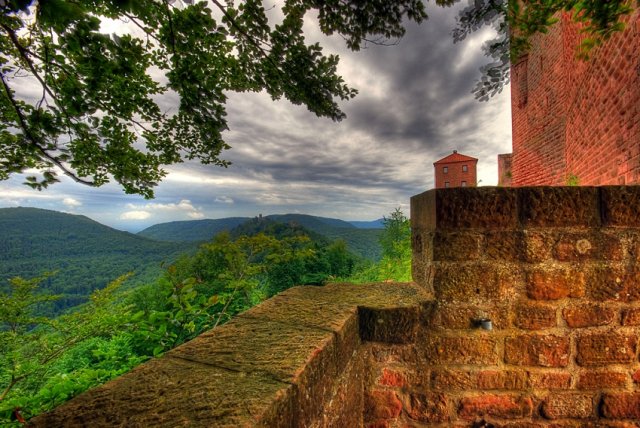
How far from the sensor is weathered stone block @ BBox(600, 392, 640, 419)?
56.1 inches

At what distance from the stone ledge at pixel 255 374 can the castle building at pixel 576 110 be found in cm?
343

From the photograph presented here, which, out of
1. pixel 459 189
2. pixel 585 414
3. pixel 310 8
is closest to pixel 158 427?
pixel 459 189

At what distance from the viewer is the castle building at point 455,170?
125ft

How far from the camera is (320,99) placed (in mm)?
3182

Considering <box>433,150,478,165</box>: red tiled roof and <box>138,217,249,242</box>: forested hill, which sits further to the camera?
<box>138,217,249,242</box>: forested hill

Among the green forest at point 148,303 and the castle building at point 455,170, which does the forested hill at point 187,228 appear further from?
the castle building at point 455,170

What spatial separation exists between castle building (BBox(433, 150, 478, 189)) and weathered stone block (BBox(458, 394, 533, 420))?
130ft

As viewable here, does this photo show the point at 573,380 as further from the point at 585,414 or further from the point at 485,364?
the point at 485,364

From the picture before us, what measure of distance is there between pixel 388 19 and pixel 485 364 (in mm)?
3130

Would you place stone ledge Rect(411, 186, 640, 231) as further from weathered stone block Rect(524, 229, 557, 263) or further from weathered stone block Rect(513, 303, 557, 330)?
weathered stone block Rect(513, 303, 557, 330)

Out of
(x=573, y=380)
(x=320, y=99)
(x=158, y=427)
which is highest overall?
(x=320, y=99)

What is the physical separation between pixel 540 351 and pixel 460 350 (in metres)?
0.42

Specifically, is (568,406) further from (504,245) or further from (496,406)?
(504,245)

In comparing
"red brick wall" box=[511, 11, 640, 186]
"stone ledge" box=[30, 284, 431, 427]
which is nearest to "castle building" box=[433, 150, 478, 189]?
"red brick wall" box=[511, 11, 640, 186]
